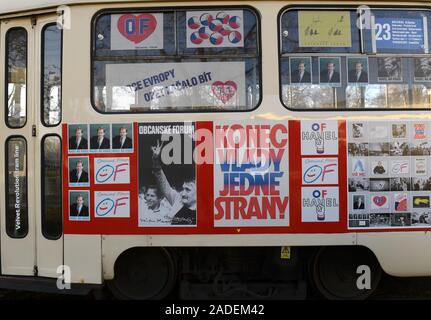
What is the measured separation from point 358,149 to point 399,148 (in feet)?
1.20

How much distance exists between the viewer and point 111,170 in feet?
12.4

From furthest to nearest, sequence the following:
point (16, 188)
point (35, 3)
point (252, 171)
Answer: point (16, 188) < point (35, 3) < point (252, 171)

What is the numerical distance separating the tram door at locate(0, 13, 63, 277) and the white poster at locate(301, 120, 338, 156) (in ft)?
7.12

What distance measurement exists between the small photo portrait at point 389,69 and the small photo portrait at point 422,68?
0.15 meters

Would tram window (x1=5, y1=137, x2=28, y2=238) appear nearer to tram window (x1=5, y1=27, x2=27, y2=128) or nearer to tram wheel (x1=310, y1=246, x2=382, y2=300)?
tram window (x1=5, y1=27, x2=27, y2=128)

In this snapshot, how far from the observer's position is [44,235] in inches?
156

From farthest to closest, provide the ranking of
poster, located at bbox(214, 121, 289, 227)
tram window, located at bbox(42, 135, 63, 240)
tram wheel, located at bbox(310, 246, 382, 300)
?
tram wheel, located at bbox(310, 246, 382, 300) < tram window, located at bbox(42, 135, 63, 240) < poster, located at bbox(214, 121, 289, 227)

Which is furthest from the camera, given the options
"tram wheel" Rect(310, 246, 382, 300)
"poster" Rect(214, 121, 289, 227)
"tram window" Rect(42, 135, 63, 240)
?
"tram wheel" Rect(310, 246, 382, 300)

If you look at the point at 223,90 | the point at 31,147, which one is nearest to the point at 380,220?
the point at 223,90

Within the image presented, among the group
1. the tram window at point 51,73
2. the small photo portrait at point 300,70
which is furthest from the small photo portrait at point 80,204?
the small photo portrait at point 300,70

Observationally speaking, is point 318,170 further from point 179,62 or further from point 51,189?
point 51,189

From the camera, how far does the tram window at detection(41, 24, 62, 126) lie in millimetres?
3918

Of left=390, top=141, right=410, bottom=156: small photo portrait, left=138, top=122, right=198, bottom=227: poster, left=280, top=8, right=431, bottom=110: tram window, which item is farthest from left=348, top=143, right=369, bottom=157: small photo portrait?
left=138, top=122, right=198, bottom=227: poster

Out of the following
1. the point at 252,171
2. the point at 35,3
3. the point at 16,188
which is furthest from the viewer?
the point at 16,188
